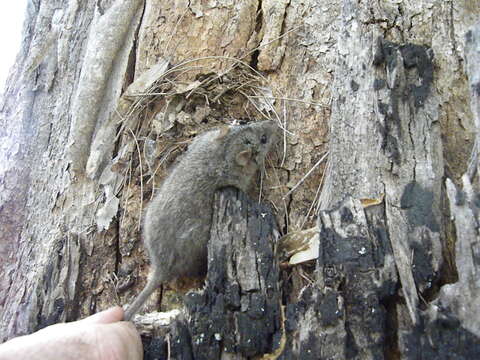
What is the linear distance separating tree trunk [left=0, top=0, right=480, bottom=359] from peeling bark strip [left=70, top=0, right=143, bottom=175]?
11 mm

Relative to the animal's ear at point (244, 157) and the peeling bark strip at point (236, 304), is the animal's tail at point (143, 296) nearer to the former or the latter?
the peeling bark strip at point (236, 304)

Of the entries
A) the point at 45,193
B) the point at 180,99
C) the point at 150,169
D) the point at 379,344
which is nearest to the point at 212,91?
the point at 180,99

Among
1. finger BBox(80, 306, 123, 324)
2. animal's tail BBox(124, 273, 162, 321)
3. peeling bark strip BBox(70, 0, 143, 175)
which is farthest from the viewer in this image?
peeling bark strip BBox(70, 0, 143, 175)

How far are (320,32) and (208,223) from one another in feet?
4.83

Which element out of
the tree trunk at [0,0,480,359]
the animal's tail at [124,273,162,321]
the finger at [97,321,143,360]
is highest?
the tree trunk at [0,0,480,359]

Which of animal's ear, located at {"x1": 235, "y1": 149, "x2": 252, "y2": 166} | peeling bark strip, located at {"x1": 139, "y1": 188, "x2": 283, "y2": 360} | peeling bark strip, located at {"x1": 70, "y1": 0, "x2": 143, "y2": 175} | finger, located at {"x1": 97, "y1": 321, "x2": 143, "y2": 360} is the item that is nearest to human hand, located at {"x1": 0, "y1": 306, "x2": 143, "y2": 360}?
finger, located at {"x1": 97, "y1": 321, "x2": 143, "y2": 360}

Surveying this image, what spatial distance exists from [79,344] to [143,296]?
1.80ft

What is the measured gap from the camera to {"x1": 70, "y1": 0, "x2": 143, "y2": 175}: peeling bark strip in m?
3.47

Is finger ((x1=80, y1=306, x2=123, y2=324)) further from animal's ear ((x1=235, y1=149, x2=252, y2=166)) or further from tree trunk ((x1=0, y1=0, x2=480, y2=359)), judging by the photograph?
animal's ear ((x1=235, y1=149, x2=252, y2=166))

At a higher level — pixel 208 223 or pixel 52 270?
pixel 208 223

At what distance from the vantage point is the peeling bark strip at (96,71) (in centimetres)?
347

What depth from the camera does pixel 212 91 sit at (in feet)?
10.6

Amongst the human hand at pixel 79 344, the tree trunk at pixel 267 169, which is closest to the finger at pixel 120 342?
the human hand at pixel 79 344

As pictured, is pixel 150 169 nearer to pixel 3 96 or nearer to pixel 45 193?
pixel 45 193
